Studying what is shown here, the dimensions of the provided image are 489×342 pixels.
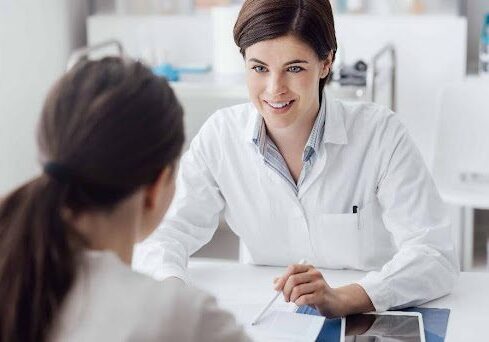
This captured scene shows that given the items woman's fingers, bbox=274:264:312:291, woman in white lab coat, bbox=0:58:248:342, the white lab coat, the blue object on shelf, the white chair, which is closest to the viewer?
woman in white lab coat, bbox=0:58:248:342

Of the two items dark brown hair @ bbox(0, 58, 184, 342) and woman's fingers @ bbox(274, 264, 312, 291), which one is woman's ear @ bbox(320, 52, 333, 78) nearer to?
woman's fingers @ bbox(274, 264, 312, 291)

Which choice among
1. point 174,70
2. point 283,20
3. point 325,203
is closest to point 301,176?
point 325,203

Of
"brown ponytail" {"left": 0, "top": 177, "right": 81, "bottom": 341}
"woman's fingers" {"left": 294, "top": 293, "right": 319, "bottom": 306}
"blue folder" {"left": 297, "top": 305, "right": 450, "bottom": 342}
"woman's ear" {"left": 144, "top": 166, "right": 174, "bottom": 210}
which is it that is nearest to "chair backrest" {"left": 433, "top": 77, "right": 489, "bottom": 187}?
"blue folder" {"left": 297, "top": 305, "right": 450, "bottom": 342}

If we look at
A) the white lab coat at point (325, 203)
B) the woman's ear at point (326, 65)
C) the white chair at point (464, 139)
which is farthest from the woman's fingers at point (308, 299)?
the white chair at point (464, 139)

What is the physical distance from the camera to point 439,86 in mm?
3457

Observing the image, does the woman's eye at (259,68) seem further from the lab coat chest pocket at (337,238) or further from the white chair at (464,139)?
the white chair at (464,139)

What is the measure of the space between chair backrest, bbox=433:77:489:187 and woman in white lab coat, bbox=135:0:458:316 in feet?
4.63

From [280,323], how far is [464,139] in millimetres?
1914

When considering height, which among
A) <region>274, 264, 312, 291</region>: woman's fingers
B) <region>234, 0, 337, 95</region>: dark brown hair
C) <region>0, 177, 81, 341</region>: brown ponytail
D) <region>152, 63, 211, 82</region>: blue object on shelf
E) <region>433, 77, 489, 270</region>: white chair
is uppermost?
<region>234, 0, 337, 95</region>: dark brown hair

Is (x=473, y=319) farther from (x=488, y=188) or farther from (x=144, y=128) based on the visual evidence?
(x=488, y=188)

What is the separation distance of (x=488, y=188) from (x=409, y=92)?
515mm

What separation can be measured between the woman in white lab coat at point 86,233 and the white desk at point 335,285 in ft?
2.23

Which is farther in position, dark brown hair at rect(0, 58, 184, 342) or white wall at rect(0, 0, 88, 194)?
white wall at rect(0, 0, 88, 194)

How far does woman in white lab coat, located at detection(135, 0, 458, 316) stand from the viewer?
1767 millimetres
